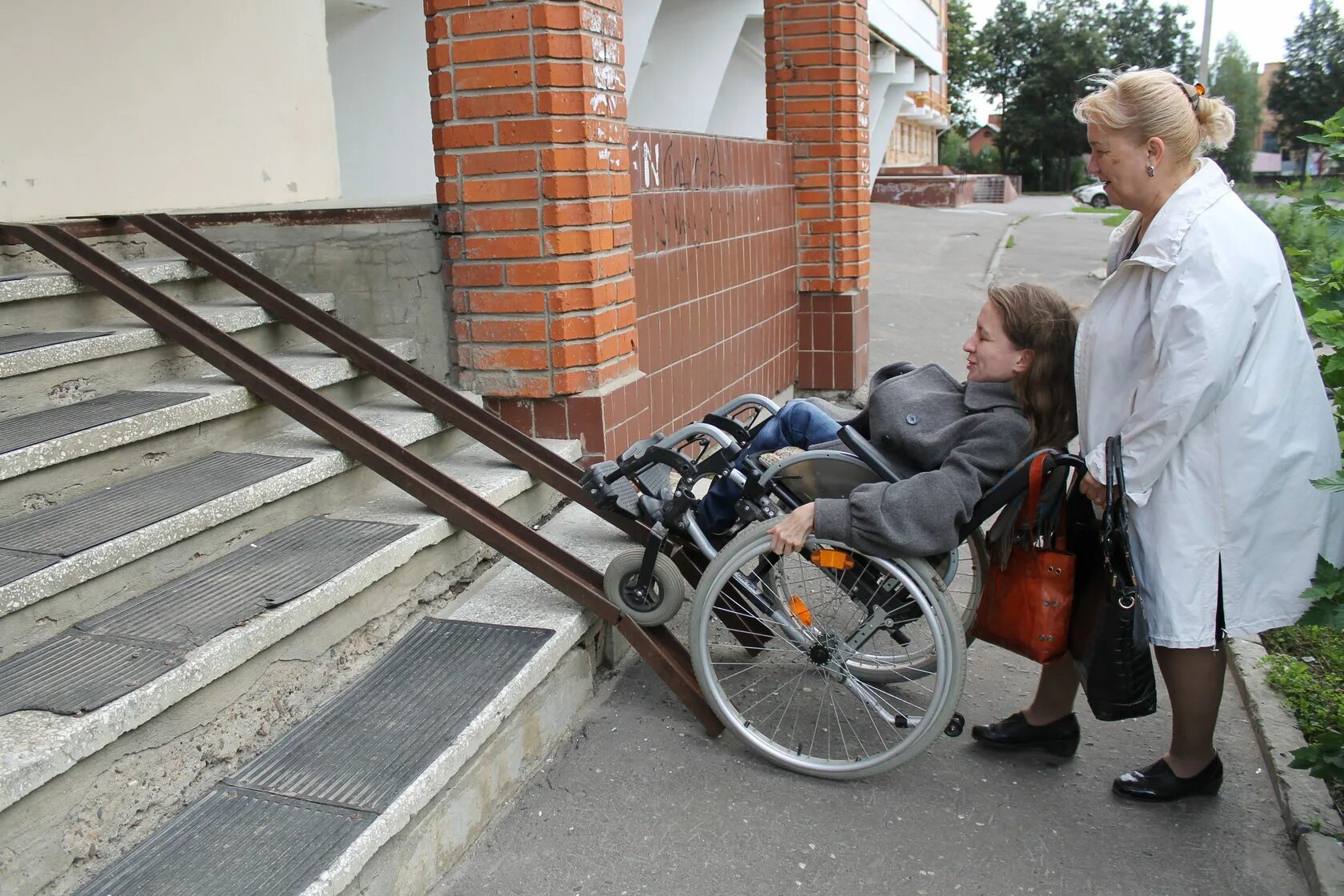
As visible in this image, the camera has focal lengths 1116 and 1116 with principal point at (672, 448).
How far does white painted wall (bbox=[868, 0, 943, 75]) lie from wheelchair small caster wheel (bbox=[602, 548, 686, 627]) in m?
10.2

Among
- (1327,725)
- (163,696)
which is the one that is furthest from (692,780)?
(1327,725)

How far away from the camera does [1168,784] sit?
288cm

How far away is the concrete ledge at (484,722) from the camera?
2.27 meters

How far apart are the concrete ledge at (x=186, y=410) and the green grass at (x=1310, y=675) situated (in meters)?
3.12

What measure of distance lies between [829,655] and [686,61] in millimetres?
7211

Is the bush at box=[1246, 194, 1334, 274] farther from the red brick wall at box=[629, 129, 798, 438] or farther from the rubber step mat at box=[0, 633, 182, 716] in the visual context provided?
the rubber step mat at box=[0, 633, 182, 716]

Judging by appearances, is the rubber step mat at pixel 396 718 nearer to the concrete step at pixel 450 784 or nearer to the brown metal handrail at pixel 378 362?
the concrete step at pixel 450 784

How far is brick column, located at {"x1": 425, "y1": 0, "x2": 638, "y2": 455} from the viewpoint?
383cm

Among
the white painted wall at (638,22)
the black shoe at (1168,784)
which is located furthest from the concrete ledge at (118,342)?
the white painted wall at (638,22)

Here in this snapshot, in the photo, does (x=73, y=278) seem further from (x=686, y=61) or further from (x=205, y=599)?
(x=686, y=61)

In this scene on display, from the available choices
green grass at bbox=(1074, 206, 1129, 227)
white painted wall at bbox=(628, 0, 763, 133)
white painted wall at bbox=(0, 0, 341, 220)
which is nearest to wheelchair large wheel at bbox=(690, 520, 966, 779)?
white painted wall at bbox=(0, 0, 341, 220)

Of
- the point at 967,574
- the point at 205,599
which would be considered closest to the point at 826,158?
the point at 967,574

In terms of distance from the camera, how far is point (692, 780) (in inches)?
118

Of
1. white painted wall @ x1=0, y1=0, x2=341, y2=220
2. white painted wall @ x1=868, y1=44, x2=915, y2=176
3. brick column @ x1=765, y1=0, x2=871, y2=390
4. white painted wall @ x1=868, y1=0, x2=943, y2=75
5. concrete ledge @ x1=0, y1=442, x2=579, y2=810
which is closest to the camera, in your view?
concrete ledge @ x1=0, y1=442, x2=579, y2=810
